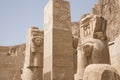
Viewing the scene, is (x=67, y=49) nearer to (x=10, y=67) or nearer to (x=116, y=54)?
(x=116, y=54)

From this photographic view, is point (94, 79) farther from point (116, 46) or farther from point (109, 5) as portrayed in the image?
point (109, 5)

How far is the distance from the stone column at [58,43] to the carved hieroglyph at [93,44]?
1354 mm

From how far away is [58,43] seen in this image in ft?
22.5

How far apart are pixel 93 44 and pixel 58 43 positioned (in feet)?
7.59

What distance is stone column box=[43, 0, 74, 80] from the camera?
661 centimetres

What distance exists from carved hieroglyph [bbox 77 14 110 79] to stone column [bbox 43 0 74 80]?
4.44 feet

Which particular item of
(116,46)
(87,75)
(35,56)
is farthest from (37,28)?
(87,75)

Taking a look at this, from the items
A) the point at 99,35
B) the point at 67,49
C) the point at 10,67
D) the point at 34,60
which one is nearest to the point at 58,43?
the point at 67,49

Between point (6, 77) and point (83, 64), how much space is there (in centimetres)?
916

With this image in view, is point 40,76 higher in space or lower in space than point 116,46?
lower

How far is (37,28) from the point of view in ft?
29.2

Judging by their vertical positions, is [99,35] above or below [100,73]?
above

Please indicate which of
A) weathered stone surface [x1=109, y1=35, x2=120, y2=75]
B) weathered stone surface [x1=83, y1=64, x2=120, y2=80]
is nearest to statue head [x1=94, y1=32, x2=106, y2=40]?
weathered stone surface [x1=83, y1=64, x2=120, y2=80]

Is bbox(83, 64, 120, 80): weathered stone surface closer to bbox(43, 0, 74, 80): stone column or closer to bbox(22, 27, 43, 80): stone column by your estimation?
bbox(43, 0, 74, 80): stone column
